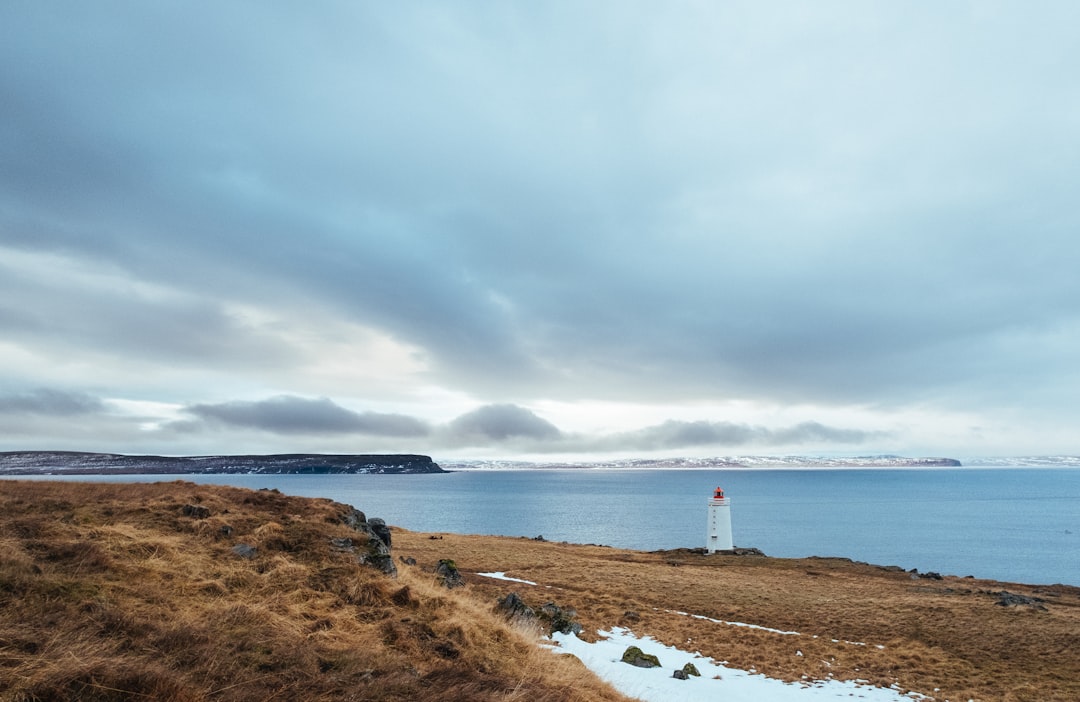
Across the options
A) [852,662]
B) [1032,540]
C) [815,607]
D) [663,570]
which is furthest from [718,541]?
[1032,540]

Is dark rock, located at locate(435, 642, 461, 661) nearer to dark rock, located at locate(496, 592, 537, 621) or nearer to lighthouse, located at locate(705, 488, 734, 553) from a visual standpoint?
dark rock, located at locate(496, 592, 537, 621)

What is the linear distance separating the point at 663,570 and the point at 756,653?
872 inches

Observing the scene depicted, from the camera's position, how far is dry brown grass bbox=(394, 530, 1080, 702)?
59.9ft

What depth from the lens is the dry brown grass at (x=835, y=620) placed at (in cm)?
1827

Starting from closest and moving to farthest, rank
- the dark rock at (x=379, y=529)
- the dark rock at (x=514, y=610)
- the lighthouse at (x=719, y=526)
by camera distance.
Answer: the dark rock at (x=514, y=610), the dark rock at (x=379, y=529), the lighthouse at (x=719, y=526)

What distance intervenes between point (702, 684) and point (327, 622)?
1041cm

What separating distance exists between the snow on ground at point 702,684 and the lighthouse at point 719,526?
44514mm

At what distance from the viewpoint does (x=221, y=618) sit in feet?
33.3

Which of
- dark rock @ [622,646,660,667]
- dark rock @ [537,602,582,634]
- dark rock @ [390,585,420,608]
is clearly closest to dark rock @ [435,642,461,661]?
dark rock @ [390,585,420,608]

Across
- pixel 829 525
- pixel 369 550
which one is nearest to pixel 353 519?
pixel 369 550

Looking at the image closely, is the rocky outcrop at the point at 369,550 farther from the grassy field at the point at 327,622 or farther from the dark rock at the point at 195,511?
the dark rock at the point at 195,511

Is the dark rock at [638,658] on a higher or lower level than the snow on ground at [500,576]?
higher

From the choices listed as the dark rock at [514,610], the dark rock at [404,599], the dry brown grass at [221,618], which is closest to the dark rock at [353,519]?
the dry brown grass at [221,618]

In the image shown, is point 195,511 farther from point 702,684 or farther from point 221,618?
point 702,684
